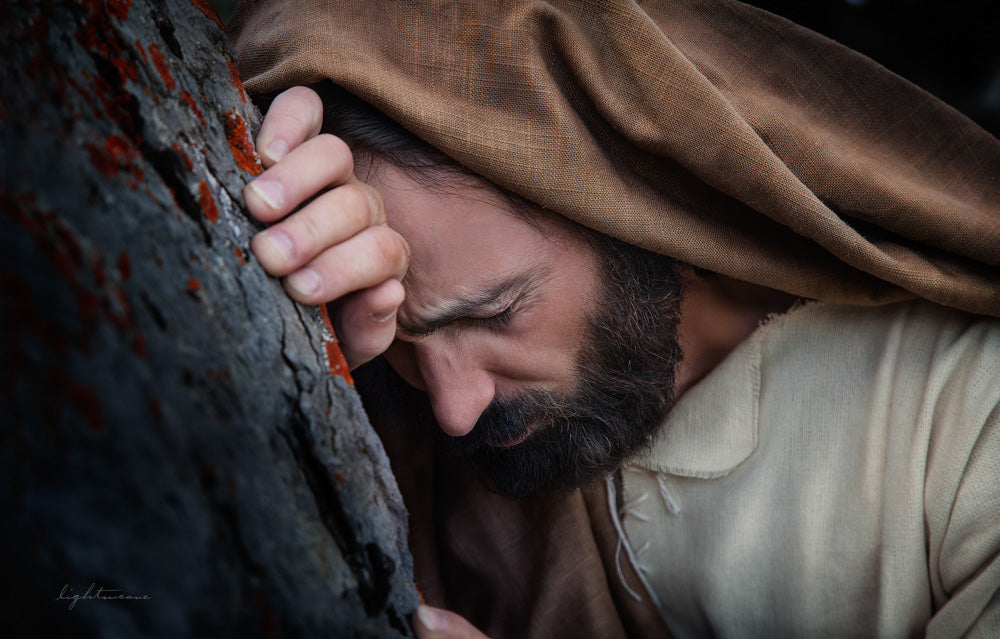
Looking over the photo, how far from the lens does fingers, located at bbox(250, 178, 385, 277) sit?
0.83 m

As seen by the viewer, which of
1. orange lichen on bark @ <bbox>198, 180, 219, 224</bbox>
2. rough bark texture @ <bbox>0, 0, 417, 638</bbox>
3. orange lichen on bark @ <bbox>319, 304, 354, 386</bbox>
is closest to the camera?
rough bark texture @ <bbox>0, 0, 417, 638</bbox>

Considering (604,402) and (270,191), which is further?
(604,402)

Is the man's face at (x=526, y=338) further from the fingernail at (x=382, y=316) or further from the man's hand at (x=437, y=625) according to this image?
the man's hand at (x=437, y=625)

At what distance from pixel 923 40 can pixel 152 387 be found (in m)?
3.88

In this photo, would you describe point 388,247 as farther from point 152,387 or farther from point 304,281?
point 152,387

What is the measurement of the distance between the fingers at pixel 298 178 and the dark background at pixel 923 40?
2.97 metres

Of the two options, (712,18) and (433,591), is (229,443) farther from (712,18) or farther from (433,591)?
(433,591)

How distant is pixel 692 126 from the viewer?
1312 mm

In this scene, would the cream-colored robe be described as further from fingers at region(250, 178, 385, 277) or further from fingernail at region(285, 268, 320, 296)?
fingernail at region(285, 268, 320, 296)

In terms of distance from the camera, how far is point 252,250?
815 mm

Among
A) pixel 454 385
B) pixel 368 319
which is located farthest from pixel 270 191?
pixel 454 385

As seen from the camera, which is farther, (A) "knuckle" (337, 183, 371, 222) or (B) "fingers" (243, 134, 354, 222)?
(A) "knuckle" (337, 183, 371, 222)

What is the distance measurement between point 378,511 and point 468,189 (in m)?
0.77


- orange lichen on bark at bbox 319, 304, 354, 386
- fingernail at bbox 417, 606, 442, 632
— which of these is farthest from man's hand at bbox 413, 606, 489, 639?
orange lichen on bark at bbox 319, 304, 354, 386
